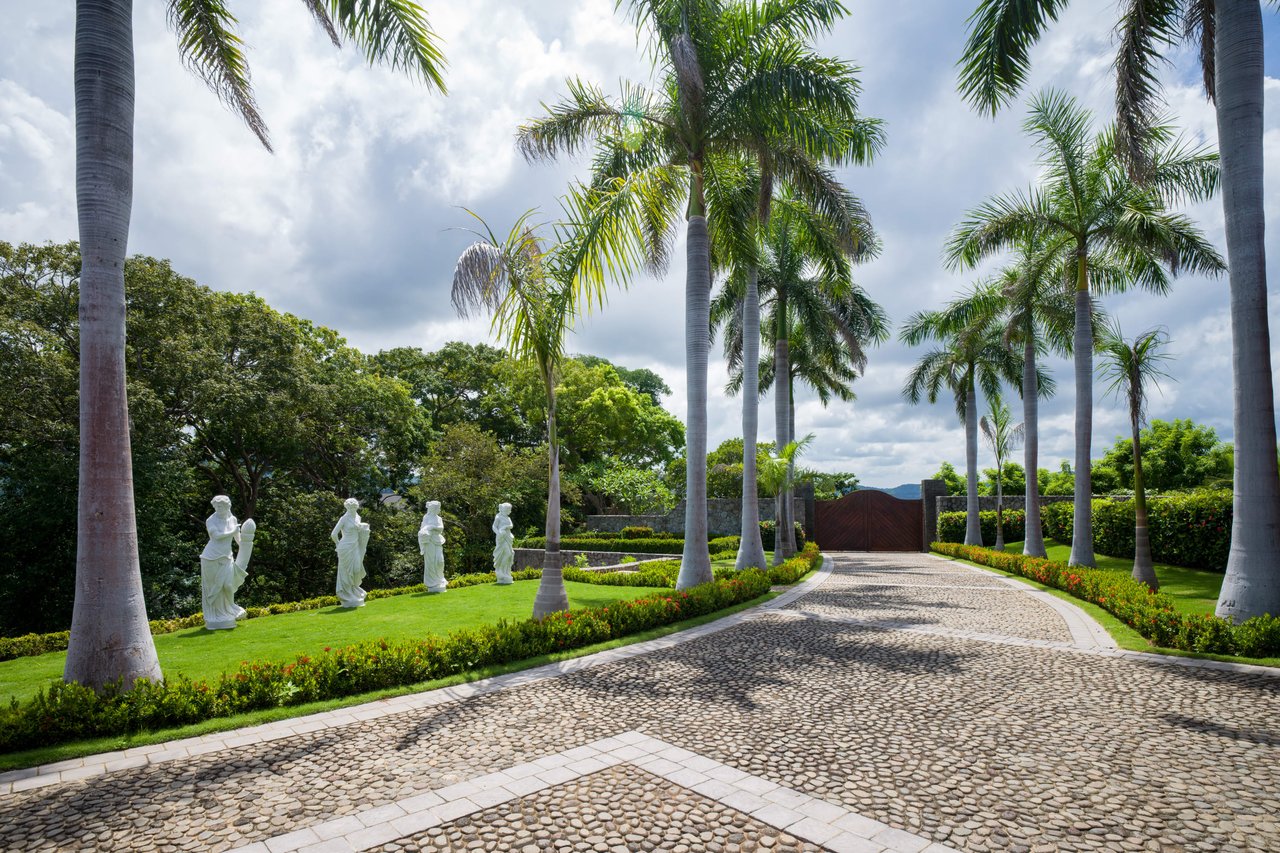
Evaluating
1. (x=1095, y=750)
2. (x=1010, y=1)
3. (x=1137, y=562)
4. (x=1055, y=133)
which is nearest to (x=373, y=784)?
(x=1095, y=750)

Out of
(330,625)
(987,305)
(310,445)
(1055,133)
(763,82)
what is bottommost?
(330,625)

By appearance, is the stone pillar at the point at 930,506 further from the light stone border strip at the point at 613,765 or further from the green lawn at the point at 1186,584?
the light stone border strip at the point at 613,765

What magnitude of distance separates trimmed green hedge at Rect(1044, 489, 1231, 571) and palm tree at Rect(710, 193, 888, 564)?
8.42 meters

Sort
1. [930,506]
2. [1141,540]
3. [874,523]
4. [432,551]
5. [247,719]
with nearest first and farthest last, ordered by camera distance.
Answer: [247,719] < [1141,540] < [432,551] < [930,506] < [874,523]

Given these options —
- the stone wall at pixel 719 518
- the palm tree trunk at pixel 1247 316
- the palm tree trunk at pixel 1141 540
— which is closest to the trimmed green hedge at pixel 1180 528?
the palm tree trunk at pixel 1141 540

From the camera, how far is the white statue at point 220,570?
981 cm

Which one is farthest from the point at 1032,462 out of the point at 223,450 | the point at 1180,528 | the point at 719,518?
the point at 223,450

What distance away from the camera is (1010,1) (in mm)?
9367

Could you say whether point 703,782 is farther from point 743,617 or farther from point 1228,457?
point 1228,457

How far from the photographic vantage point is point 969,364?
23.5 m

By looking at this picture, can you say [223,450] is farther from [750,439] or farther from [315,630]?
[750,439]

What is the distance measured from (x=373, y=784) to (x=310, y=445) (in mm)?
18936

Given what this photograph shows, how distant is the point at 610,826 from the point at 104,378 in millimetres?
5745

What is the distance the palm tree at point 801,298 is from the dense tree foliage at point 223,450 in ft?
34.2
